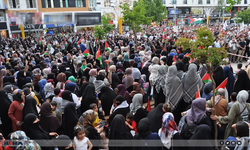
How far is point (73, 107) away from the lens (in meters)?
4.51

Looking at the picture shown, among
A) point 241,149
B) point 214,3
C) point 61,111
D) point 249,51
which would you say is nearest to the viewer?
point 241,149

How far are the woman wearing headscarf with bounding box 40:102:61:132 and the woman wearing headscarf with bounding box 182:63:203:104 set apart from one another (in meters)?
2.84

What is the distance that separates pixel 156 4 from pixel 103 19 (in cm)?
2873

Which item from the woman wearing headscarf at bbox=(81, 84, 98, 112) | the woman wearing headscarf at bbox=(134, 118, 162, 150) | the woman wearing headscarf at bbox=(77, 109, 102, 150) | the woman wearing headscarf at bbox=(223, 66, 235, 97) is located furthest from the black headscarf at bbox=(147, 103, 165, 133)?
the woman wearing headscarf at bbox=(223, 66, 235, 97)

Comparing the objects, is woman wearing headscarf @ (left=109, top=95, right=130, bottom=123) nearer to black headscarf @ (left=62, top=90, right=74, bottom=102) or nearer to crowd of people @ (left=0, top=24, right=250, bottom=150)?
crowd of people @ (left=0, top=24, right=250, bottom=150)

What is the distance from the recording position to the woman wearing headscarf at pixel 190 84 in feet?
16.9

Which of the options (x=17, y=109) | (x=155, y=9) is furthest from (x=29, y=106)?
(x=155, y=9)

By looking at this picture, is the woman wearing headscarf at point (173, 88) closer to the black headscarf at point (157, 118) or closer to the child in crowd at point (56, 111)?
the black headscarf at point (157, 118)

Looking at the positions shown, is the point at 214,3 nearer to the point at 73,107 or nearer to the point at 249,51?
the point at 249,51

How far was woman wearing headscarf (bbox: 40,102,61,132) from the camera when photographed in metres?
4.38


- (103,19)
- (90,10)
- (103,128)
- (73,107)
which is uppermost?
(90,10)

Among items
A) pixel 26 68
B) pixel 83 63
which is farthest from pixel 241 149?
pixel 26 68

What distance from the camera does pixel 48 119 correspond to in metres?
4.42

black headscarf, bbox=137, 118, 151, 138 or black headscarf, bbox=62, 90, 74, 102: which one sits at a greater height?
black headscarf, bbox=62, 90, 74, 102
